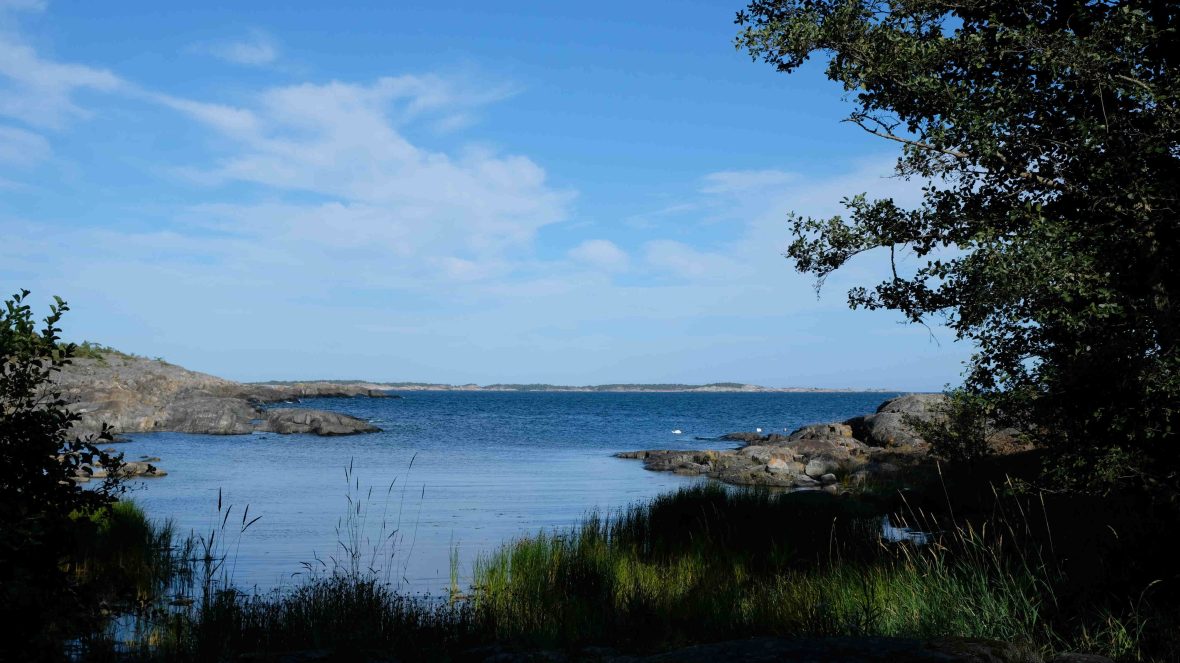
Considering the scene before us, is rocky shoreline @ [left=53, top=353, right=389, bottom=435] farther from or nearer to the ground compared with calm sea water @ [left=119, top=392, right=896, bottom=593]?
farther from the ground

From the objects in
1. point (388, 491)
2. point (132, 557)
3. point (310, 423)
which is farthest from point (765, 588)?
point (310, 423)

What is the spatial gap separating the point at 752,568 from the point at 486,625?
14.3 feet

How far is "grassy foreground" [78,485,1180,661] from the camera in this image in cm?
650

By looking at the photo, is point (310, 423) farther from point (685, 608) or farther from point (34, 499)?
point (34, 499)

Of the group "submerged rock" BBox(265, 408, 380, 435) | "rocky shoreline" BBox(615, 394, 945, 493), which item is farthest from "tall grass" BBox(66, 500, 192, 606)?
Answer: "submerged rock" BBox(265, 408, 380, 435)

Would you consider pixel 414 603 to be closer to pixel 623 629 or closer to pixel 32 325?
pixel 623 629

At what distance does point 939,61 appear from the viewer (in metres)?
9.68

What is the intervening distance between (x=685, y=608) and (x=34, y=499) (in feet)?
18.6

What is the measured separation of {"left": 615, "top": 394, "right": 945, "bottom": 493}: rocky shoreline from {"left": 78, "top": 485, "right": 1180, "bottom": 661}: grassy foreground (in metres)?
12.8

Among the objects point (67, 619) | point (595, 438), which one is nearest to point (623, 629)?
point (67, 619)

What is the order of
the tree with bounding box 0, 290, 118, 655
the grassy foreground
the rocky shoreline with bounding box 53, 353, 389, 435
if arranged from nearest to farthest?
the tree with bounding box 0, 290, 118, 655, the grassy foreground, the rocky shoreline with bounding box 53, 353, 389, 435

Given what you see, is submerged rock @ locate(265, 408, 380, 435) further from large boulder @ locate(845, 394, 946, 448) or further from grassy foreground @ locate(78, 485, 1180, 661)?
grassy foreground @ locate(78, 485, 1180, 661)

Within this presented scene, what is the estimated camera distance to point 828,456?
30.6 meters

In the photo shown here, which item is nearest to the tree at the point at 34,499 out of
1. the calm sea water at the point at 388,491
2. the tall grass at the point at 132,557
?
the tall grass at the point at 132,557
